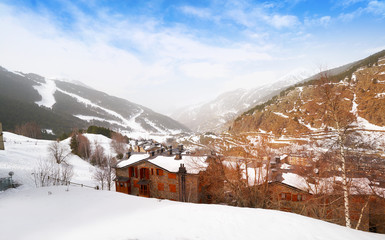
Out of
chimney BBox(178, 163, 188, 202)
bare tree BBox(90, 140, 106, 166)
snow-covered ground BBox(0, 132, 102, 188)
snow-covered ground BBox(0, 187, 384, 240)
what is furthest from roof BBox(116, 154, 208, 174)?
bare tree BBox(90, 140, 106, 166)

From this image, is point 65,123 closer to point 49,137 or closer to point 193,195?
point 49,137

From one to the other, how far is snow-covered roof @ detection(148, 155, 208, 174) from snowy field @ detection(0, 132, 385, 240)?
17.2m

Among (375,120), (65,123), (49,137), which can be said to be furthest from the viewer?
(65,123)

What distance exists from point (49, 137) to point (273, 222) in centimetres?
12749

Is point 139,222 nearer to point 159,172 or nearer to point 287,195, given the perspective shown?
point 287,195

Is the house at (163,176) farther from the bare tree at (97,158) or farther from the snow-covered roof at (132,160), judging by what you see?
the bare tree at (97,158)

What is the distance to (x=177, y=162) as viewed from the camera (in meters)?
31.1

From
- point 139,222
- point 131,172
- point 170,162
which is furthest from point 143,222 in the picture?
point 131,172

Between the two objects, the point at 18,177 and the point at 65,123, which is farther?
the point at 65,123

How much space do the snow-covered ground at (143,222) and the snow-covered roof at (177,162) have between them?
17.6m

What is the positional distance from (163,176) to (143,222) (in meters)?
23.4

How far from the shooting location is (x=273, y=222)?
832 cm

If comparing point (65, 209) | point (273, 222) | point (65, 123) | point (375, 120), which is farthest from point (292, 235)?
point (65, 123)

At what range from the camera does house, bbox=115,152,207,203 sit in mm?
28875
